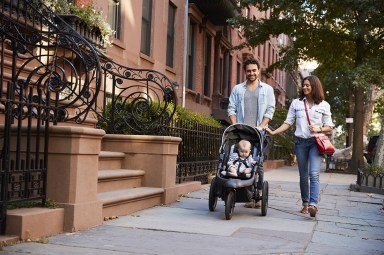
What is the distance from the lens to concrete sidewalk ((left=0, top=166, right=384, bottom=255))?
16.4 feet

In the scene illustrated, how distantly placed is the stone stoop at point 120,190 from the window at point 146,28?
8907mm

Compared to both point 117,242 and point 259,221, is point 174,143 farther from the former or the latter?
point 117,242

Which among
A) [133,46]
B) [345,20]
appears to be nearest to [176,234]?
[133,46]

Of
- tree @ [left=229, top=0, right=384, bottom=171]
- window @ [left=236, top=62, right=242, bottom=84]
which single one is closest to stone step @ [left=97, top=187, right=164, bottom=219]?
tree @ [left=229, top=0, right=384, bottom=171]

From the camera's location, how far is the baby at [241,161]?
7027 millimetres

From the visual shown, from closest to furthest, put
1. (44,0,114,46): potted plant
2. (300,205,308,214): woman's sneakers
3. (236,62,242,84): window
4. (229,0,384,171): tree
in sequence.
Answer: (300,205,308,214): woman's sneakers
(44,0,114,46): potted plant
(229,0,384,171): tree
(236,62,242,84): window

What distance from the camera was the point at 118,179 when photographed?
728 cm

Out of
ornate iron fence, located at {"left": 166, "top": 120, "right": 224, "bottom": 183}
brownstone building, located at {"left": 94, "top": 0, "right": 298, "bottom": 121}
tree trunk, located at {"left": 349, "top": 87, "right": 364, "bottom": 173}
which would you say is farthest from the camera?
tree trunk, located at {"left": 349, "top": 87, "right": 364, "bottom": 173}

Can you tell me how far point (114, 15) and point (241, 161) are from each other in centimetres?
822

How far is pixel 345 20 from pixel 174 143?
18403 mm

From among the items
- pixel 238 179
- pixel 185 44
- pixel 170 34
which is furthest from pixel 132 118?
pixel 185 44

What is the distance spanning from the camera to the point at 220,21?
2353 centimetres

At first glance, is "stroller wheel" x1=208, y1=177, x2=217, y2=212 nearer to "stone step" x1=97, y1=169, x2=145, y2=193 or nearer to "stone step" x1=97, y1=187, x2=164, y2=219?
"stone step" x1=97, y1=187, x2=164, y2=219

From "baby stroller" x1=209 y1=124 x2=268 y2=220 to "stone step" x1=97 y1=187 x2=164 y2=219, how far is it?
83 cm
